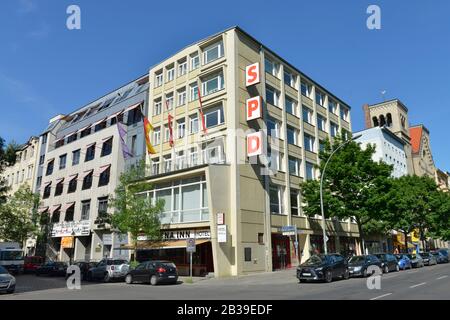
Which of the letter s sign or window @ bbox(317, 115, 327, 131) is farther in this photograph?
window @ bbox(317, 115, 327, 131)

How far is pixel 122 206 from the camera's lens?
2956cm

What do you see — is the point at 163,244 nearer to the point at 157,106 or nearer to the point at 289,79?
the point at 157,106

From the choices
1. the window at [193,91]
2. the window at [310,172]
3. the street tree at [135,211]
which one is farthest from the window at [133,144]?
the window at [310,172]

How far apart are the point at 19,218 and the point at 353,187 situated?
38.2 metres

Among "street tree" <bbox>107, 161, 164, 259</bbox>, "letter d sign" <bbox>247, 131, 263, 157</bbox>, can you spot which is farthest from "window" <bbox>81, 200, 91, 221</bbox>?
"letter d sign" <bbox>247, 131, 263, 157</bbox>

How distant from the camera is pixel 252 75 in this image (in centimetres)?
3159

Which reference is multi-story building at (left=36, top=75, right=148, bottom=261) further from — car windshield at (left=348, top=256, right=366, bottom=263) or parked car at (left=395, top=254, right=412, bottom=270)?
parked car at (left=395, top=254, right=412, bottom=270)

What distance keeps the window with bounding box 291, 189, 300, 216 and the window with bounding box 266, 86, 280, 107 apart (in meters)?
8.36

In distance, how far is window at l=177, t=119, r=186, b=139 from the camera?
114ft

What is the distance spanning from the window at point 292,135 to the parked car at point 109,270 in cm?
1942

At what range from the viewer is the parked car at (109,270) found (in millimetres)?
24984

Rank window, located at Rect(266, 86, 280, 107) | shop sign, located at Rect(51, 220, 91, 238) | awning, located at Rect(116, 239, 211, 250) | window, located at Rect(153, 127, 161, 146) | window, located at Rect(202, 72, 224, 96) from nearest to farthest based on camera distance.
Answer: awning, located at Rect(116, 239, 211, 250)
window, located at Rect(202, 72, 224, 96)
window, located at Rect(266, 86, 280, 107)
window, located at Rect(153, 127, 161, 146)
shop sign, located at Rect(51, 220, 91, 238)
